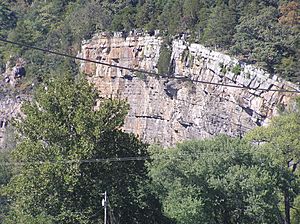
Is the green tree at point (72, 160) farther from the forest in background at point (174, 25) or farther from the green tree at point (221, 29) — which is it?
the green tree at point (221, 29)

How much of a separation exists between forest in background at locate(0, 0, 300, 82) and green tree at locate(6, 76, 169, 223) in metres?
17.7

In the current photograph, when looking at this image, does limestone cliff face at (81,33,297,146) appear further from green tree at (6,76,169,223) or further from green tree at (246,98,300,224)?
green tree at (6,76,169,223)

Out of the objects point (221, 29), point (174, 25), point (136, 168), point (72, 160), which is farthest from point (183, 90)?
point (72, 160)

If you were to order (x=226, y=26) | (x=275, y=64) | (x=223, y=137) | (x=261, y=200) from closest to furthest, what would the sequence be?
1. (x=261, y=200)
2. (x=223, y=137)
3. (x=275, y=64)
4. (x=226, y=26)

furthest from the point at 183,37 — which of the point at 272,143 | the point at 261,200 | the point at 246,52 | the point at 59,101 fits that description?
the point at 59,101

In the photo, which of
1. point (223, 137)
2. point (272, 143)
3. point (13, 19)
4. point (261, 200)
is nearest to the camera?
point (261, 200)

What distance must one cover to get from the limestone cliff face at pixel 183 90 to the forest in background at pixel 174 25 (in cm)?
113

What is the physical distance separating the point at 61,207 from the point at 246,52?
29.3 m

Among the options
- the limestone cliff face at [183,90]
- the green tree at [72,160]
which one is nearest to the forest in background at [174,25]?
the limestone cliff face at [183,90]

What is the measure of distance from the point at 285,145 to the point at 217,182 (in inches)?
269

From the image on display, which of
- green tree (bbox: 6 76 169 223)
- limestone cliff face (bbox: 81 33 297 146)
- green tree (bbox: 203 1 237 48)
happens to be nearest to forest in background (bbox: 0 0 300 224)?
green tree (bbox: 6 76 169 223)

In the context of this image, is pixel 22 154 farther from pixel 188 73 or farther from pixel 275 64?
pixel 188 73

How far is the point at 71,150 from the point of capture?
22.6 m

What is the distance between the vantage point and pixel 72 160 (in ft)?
72.8
